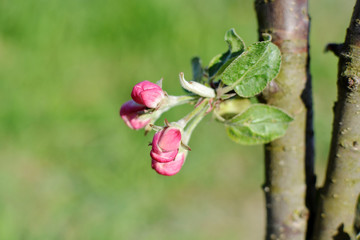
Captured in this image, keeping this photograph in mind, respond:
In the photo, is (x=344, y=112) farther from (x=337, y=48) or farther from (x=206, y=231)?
(x=206, y=231)

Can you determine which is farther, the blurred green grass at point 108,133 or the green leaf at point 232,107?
the blurred green grass at point 108,133

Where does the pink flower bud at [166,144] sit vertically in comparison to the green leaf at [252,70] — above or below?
below

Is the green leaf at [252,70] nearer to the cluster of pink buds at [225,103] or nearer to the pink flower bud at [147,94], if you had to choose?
the cluster of pink buds at [225,103]

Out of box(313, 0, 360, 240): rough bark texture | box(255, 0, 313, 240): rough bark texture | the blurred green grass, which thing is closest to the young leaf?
box(255, 0, 313, 240): rough bark texture

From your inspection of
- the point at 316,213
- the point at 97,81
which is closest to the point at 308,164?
the point at 316,213

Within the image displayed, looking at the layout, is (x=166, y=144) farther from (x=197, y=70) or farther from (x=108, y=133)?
(x=108, y=133)

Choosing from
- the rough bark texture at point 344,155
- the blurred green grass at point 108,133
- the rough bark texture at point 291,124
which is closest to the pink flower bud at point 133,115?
the rough bark texture at point 291,124

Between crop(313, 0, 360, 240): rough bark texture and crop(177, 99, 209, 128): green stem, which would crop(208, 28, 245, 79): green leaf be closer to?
crop(177, 99, 209, 128): green stem
